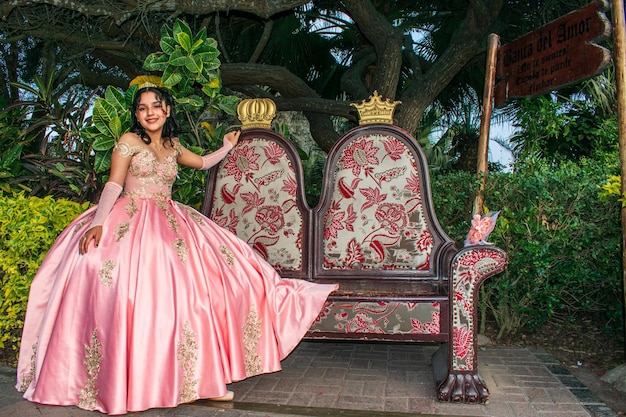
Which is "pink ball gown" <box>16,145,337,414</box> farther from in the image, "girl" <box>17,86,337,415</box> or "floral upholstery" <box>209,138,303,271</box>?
"floral upholstery" <box>209,138,303,271</box>

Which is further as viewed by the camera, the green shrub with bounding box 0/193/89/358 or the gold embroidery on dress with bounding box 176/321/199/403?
the green shrub with bounding box 0/193/89/358

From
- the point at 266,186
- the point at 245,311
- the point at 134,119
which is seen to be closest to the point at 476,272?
the point at 245,311

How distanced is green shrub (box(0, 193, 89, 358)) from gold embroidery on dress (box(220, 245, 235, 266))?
1.35 meters

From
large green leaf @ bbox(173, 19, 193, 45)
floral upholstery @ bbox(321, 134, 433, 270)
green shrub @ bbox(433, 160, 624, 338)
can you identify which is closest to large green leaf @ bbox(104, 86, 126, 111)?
large green leaf @ bbox(173, 19, 193, 45)

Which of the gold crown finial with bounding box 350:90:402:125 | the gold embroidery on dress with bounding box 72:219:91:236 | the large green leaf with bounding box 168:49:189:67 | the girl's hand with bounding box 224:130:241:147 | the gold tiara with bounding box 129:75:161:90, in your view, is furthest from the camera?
the gold tiara with bounding box 129:75:161:90

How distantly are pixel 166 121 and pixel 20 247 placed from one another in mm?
1300

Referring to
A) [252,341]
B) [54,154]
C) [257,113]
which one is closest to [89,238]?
[252,341]

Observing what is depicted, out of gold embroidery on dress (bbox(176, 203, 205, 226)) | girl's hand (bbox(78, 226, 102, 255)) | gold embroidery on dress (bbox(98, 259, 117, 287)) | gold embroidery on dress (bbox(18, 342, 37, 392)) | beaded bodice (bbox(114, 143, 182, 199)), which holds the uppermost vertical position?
beaded bodice (bbox(114, 143, 182, 199))

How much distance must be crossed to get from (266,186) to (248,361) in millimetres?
1290

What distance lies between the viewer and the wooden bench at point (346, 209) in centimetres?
335

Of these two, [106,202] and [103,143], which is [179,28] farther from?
[106,202]

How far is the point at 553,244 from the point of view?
3.64m

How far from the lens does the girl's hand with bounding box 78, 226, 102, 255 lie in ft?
8.53

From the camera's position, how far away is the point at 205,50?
3932 mm
